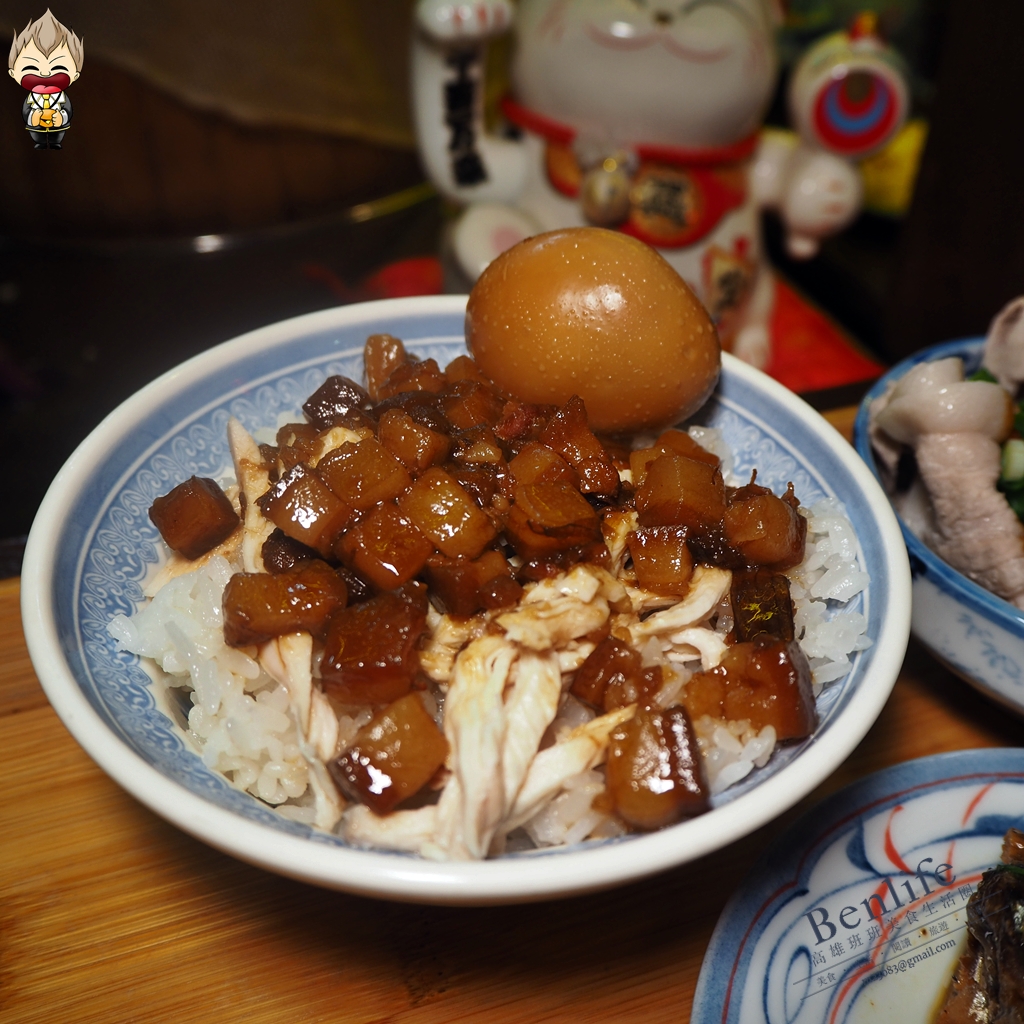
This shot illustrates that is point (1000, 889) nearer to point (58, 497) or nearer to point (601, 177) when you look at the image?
point (58, 497)

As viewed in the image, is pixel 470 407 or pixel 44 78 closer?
pixel 470 407

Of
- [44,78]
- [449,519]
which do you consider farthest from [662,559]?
[44,78]

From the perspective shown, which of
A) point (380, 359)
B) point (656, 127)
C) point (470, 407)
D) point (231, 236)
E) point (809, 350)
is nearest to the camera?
point (470, 407)

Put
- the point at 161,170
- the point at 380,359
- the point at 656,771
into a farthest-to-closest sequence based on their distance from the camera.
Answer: the point at 161,170 < the point at 380,359 < the point at 656,771

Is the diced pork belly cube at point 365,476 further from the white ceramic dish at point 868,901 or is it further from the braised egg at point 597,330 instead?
the white ceramic dish at point 868,901

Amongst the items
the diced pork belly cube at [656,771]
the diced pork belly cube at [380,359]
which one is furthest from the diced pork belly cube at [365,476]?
the diced pork belly cube at [656,771]

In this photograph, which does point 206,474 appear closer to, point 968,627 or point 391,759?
point 391,759
